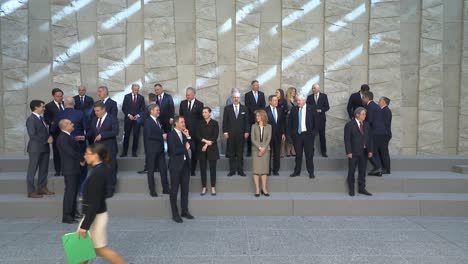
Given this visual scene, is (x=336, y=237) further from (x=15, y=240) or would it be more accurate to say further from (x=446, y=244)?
(x=15, y=240)

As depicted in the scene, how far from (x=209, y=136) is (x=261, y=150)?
1.05 m

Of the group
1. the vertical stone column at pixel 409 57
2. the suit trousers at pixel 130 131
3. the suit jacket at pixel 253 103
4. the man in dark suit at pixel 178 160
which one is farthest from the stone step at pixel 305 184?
the vertical stone column at pixel 409 57

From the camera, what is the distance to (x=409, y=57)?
1029cm

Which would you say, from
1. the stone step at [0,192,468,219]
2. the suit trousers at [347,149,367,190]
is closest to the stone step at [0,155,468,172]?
the suit trousers at [347,149,367,190]

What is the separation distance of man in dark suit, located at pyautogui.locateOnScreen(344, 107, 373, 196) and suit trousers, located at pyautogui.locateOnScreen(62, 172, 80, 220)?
196 inches

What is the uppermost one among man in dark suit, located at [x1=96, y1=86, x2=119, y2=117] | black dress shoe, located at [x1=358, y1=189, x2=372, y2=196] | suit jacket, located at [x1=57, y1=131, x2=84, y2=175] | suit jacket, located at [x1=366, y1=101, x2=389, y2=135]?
man in dark suit, located at [x1=96, y1=86, x2=119, y2=117]

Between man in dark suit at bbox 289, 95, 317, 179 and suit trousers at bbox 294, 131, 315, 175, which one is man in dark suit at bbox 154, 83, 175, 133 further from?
suit trousers at bbox 294, 131, 315, 175

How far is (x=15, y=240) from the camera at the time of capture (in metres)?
5.79

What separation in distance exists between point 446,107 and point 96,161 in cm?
932

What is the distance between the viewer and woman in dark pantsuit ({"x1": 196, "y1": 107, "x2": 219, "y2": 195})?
7.63m

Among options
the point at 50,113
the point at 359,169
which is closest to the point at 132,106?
the point at 50,113

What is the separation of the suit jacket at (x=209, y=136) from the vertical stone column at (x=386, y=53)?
4.87m

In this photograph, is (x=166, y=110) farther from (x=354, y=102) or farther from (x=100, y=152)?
(x=100, y=152)

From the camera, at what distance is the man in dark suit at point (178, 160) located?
662 centimetres
